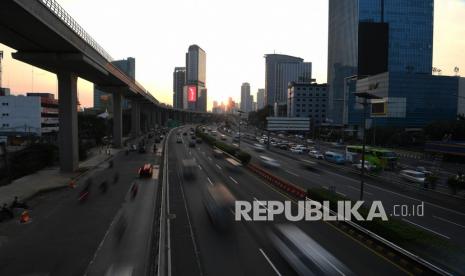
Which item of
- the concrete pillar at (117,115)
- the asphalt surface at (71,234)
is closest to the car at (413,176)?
the asphalt surface at (71,234)

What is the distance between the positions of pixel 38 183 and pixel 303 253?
101 ft

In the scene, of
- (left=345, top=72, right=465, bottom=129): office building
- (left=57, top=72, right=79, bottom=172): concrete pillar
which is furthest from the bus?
(left=345, top=72, right=465, bottom=129): office building

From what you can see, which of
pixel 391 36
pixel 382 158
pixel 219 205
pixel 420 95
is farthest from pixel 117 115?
pixel 391 36

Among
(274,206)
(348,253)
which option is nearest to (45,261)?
(348,253)

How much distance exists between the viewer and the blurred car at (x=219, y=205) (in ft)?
77.7

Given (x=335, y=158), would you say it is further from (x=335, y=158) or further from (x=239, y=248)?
(x=239, y=248)

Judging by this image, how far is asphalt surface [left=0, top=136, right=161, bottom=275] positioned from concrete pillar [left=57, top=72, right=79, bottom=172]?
12511mm

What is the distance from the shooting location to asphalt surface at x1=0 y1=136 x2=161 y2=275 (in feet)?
56.3

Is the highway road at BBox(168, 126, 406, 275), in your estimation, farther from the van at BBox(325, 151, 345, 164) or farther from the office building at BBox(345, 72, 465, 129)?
the office building at BBox(345, 72, 465, 129)

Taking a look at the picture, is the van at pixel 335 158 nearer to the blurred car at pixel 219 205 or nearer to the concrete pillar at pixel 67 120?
the blurred car at pixel 219 205

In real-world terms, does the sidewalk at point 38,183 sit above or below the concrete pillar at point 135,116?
below

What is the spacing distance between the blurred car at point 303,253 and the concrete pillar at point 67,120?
33183 mm

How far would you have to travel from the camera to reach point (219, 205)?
2856cm

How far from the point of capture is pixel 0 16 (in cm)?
2741
